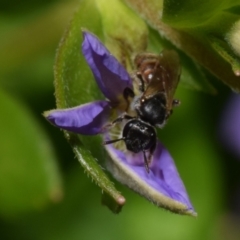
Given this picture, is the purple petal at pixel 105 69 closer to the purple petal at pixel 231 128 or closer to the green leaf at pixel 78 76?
the green leaf at pixel 78 76

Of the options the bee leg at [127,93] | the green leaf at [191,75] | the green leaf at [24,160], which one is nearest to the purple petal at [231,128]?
the green leaf at [24,160]

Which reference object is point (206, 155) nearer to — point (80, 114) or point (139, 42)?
point (139, 42)

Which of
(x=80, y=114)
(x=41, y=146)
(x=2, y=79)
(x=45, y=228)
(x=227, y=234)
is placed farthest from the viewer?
(x=227, y=234)

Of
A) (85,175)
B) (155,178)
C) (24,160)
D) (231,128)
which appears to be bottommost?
(231,128)

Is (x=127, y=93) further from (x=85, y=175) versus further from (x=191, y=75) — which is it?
(x=85, y=175)

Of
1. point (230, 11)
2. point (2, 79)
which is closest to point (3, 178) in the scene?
point (2, 79)

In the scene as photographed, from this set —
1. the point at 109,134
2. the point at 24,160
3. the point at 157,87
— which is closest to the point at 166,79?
the point at 157,87

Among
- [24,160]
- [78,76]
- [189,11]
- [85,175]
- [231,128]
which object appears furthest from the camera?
[231,128]
